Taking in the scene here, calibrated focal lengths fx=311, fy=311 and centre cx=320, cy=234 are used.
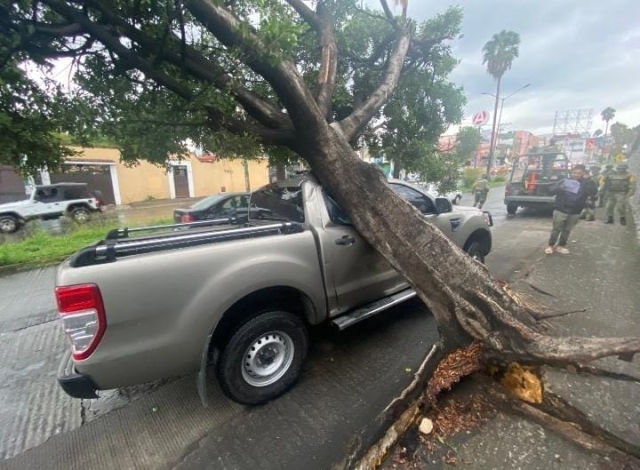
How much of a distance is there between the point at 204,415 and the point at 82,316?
4.18 feet

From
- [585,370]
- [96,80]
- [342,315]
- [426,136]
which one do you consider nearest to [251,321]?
[342,315]

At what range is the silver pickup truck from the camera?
1822 millimetres

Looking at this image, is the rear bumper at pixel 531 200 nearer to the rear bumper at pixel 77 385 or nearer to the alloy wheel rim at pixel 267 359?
the alloy wheel rim at pixel 267 359

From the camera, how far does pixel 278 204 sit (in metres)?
3.50

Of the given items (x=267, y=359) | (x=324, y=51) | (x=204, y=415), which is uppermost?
(x=324, y=51)

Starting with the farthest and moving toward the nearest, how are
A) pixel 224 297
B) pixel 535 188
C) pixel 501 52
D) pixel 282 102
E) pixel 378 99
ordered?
pixel 501 52 → pixel 535 188 → pixel 378 99 → pixel 282 102 → pixel 224 297

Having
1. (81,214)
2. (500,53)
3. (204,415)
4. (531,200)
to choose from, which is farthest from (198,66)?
(500,53)

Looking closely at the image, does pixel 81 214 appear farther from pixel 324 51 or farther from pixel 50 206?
pixel 324 51

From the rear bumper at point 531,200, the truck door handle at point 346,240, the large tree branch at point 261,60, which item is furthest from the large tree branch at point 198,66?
the rear bumper at point 531,200

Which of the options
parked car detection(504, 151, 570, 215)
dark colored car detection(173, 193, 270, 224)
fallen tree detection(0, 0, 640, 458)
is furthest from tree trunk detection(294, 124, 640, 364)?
parked car detection(504, 151, 570, 215)

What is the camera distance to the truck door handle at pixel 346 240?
2.95 metres

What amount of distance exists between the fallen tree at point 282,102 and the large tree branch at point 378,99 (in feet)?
0.11

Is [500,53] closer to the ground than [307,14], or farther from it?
farther from it

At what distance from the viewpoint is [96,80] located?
12.2 ft
